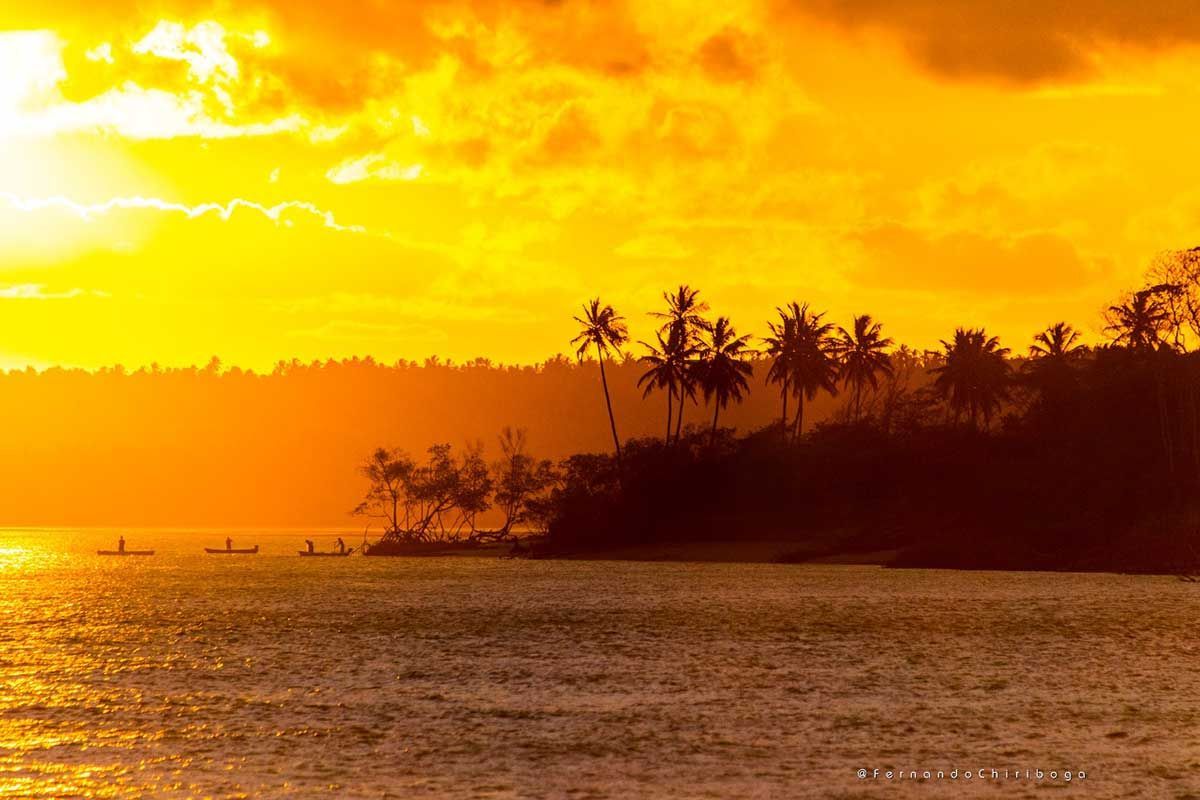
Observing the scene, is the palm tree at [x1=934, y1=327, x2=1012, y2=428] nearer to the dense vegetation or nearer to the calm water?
the dense vegetation

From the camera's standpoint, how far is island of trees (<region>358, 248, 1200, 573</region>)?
387ft

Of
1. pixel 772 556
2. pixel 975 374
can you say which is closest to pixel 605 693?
pixel 772 556

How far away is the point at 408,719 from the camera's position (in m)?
40.4

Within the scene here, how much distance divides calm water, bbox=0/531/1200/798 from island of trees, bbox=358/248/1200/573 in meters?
28.6

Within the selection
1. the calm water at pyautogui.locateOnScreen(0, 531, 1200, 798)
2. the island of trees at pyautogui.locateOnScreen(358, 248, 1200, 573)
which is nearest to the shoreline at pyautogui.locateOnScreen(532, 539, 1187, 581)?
Answer: the island of trees at pyautogui.locateOnScreen(358, 248, 1200, 573)

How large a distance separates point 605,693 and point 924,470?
314 feet

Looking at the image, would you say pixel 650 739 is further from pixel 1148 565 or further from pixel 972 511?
pixel 972 511

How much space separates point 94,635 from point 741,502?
284 feet

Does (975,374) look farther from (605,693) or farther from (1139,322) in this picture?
(605,693)

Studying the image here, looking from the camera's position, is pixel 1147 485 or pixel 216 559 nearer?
pixel 1147 485

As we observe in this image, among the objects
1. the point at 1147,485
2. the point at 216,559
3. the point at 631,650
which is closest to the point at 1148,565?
the point at 1147,485

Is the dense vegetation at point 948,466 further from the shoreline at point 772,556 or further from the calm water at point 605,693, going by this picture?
the calm water at point 605,693

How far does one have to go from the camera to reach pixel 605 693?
153 feet

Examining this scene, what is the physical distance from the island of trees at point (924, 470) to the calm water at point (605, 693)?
28.6 metres
